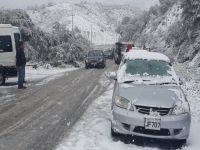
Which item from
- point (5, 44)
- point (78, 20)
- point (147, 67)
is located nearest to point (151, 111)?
point (147, 67)

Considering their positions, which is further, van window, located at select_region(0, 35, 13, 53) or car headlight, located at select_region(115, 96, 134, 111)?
van window, located at select_region(0, 35, 13, 53)

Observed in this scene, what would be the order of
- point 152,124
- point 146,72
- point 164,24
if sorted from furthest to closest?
point 164,24 → point 146,72 → point 152,124

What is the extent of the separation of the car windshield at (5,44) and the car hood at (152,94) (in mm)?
11359

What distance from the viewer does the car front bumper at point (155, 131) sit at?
8.37 m

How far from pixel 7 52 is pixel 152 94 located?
1227 cm

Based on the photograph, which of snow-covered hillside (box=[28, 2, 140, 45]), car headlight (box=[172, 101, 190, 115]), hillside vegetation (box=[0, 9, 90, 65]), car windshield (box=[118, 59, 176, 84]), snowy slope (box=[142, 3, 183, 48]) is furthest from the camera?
snow-covered hillside (box=[28, 2, 140, 45])

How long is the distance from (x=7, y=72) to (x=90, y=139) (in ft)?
37.7

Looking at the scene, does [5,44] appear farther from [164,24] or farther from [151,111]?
[164,24]

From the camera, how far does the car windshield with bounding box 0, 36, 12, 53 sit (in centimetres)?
1955

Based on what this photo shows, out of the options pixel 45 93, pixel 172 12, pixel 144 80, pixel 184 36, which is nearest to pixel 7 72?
pixel 45 93

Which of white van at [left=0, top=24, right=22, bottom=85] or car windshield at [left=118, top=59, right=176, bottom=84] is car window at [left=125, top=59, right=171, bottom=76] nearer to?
car windshield at [left=118, top=59, right=176, bottom=84]

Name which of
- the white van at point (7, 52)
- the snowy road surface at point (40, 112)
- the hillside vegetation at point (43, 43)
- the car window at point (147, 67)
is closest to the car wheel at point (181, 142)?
the car window at point (147, 67)

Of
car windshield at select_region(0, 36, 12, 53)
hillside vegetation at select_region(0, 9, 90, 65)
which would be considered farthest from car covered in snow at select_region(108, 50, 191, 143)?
hillside vegetation at select_region(0, 9, 90, 65)

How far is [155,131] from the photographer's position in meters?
8.49
